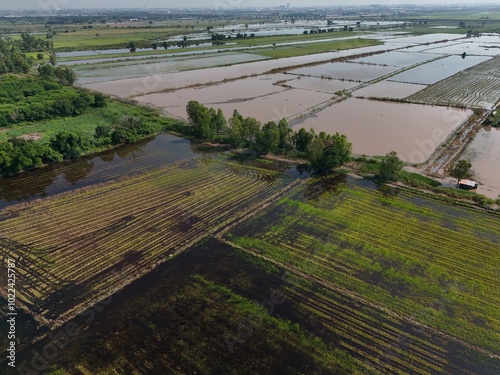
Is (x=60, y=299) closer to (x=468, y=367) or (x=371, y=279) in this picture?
(x=371, y=279)

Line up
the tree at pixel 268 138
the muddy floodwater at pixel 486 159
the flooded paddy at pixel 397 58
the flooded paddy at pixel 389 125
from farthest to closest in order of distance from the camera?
the flooded paddy at pixel 397 58, the flooded paddy at pixel 389 125, the tree at pixel 268 138, the muddy floodwater at pixel 486 159

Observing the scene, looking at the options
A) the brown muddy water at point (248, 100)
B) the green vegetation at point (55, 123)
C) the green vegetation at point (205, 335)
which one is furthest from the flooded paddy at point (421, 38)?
the green vegetation at point (205, 335)

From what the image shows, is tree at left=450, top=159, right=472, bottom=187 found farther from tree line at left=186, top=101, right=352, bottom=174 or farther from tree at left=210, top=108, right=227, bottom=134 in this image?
tree at left=210, top=108, right=227, bottom=134

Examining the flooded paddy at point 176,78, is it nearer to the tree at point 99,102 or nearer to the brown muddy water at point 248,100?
the brown muddy water at point 248,100

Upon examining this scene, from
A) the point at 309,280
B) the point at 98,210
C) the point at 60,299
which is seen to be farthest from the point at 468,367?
the point at 98,210

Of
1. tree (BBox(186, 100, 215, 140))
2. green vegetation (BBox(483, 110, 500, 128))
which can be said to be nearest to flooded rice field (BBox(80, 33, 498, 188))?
green vegetation (BBox(483, 110, 500, 128))

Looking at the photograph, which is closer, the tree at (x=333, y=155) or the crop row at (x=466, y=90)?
the tree at (x=333, y=155)

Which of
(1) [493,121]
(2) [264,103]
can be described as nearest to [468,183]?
(1) [493,121]
